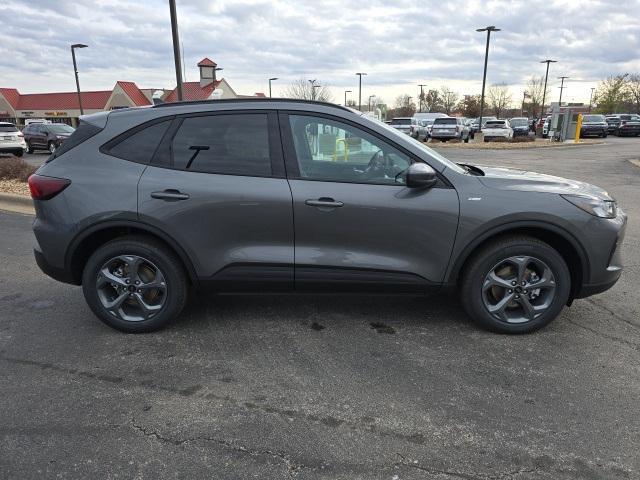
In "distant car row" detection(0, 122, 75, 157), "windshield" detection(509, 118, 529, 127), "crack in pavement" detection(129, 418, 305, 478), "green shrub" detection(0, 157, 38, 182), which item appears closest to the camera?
"crack in pavement" detection(129, 418, 305, 478)

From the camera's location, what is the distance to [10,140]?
2238 cm

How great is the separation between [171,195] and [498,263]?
2429mm

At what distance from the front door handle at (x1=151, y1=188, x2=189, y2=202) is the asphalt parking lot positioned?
3.52ft

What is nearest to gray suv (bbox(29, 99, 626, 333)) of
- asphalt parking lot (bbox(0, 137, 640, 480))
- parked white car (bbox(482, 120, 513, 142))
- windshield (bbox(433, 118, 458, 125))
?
asphalt parking lot (bbox(0, 137, 640, 480))

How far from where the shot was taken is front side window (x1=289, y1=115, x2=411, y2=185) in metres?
3.63

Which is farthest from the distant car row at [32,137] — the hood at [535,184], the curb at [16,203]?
the hood at [535,184]

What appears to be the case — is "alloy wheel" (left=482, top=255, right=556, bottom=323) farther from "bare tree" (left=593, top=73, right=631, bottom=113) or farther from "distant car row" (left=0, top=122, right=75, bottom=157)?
"bare tree" (left=593, top=73, right=631, bottom=113)

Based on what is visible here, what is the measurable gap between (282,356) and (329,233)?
93cm

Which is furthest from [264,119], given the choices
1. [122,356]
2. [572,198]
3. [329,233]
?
[572,198]

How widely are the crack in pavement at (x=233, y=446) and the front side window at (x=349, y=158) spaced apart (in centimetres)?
185

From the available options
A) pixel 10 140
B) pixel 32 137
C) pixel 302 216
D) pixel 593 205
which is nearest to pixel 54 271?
pixel 302 216

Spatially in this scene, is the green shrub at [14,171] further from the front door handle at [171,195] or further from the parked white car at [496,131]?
the parked white car at [496,131]

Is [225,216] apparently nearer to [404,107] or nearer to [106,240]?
[106,240]

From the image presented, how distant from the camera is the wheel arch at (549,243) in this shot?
3600 mm
